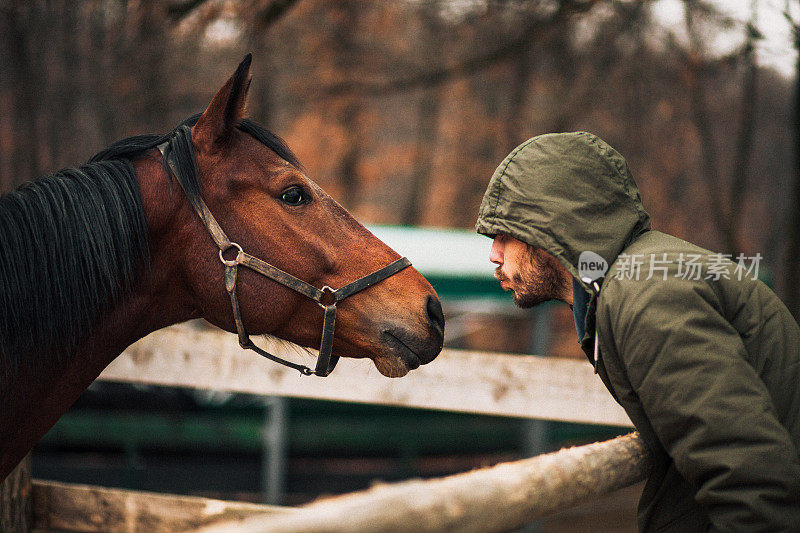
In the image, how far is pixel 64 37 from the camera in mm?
8250

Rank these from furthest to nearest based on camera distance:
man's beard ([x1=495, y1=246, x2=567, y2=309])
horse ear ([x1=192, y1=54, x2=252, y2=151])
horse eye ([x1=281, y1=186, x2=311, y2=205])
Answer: horse eye ([x1=281, y1=186, x2=311, y2=205])
horse ear ([x1=192, y1=54, x2=252, y2=151])
man's beard ([x1=495, y1=246, x2=567, y2=309])

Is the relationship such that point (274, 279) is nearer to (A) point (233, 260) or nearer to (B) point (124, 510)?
(A) point (233, 260)

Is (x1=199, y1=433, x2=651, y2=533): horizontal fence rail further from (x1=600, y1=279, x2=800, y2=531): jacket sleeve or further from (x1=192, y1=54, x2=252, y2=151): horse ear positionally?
(x1=192, y1=54, x2=252, y2=151): horse ear

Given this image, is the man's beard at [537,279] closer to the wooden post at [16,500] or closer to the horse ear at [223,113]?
the horse ear at [223,113]

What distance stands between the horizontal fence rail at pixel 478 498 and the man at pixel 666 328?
178 millimetres

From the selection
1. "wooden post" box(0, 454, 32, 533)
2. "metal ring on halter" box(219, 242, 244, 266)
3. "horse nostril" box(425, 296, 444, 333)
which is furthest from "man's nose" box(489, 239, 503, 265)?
"wooden post" box(0, 454, 32, 533)

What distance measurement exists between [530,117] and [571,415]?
469 inches

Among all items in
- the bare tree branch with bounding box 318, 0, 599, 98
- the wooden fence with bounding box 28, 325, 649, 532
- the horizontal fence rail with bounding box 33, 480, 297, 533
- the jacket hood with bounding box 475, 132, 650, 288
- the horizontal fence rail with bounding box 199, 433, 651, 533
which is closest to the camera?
the horizontal fence rail with bounding box 199, 433, 651, 533

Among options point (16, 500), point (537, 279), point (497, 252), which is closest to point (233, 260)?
point (497, 252)

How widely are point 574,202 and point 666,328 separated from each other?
41 cm

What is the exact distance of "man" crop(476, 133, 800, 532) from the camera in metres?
1.30

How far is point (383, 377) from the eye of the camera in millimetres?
3107

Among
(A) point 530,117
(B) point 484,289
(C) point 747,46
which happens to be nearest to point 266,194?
(C) point 747,46

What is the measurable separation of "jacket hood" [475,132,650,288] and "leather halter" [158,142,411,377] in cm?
60
